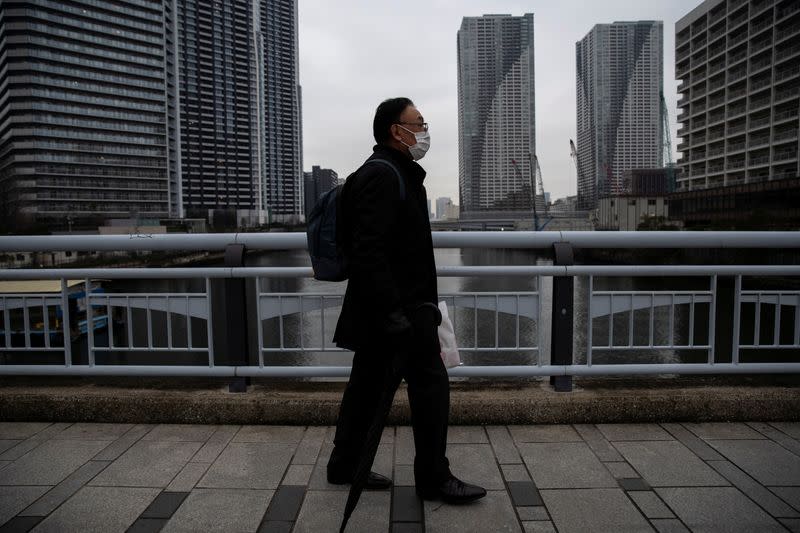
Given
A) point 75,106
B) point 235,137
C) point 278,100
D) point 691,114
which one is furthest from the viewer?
point 278,100

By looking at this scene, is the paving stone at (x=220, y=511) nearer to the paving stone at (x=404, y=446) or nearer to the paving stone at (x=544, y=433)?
the paving stone at (x=404, y=446)

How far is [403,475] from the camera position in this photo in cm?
281

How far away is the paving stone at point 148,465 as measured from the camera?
9.03ft

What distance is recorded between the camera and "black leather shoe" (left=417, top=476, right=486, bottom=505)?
2494 mm

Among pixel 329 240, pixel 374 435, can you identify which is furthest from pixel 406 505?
pixel 329 240

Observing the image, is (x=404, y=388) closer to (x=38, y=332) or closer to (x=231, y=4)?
(x=38, y=332)

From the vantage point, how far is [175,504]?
2527 millimetres

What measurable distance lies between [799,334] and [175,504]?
3850 millimetres

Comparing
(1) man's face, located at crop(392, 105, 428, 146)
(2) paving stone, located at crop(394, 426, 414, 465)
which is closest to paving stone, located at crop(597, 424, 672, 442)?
(2) paving stone, located at crop(394, 426, 414, 465)

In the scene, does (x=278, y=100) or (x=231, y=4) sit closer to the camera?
(x=231, y=4)

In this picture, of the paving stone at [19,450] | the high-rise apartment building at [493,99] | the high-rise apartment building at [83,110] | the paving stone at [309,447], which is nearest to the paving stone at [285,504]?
the paving stone at [309,447]

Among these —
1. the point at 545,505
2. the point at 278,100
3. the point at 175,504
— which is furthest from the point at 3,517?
the point at 278,100

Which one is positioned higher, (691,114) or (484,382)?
(691,114)

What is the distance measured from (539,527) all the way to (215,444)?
1840mm
